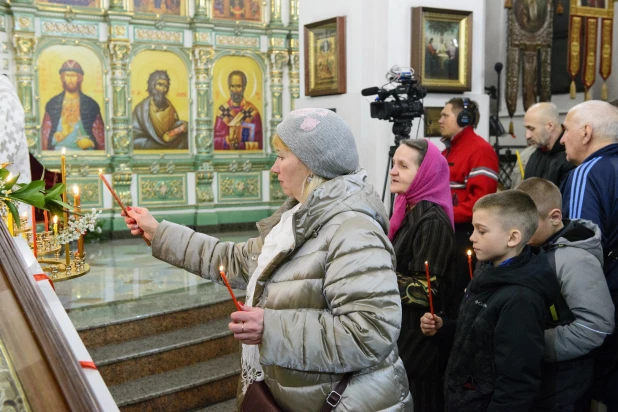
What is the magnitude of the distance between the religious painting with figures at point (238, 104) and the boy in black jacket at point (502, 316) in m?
7.63

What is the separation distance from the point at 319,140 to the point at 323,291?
0.39 m

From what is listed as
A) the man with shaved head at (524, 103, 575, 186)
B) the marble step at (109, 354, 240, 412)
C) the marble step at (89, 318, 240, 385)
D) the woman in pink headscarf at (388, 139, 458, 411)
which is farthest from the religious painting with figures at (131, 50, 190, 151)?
the woman in pink headscarf at (388, 139, 458, 411)

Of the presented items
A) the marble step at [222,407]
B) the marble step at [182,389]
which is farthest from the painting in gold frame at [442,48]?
the marble step at [222,407]

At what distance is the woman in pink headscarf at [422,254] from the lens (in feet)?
9.12

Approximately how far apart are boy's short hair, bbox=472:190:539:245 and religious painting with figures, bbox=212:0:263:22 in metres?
7.92

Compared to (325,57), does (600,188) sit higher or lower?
lower

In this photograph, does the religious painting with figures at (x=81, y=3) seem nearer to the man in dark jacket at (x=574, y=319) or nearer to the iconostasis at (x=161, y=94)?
the iconostasis at (x=161, y=94)

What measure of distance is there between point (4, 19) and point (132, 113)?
74.3 inches

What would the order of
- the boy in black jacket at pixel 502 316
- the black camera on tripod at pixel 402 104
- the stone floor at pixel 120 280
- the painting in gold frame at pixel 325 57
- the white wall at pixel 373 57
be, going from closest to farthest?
the boy in black jacket at pixel 502 316, the black camera on tripod at pixel 402 104, the stone floor at pixel 120 280, the white wall at pixel 373 57, the painting in gold frame at pixel 325 57

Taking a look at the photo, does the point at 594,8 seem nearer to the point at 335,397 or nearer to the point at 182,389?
the point at 182,389

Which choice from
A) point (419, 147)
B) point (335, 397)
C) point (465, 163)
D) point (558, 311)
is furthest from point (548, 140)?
point (335, 397)

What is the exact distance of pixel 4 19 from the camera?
8.12 m

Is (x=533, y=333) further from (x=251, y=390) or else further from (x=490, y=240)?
(x=251, y=390)

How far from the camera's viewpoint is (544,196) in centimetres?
253
